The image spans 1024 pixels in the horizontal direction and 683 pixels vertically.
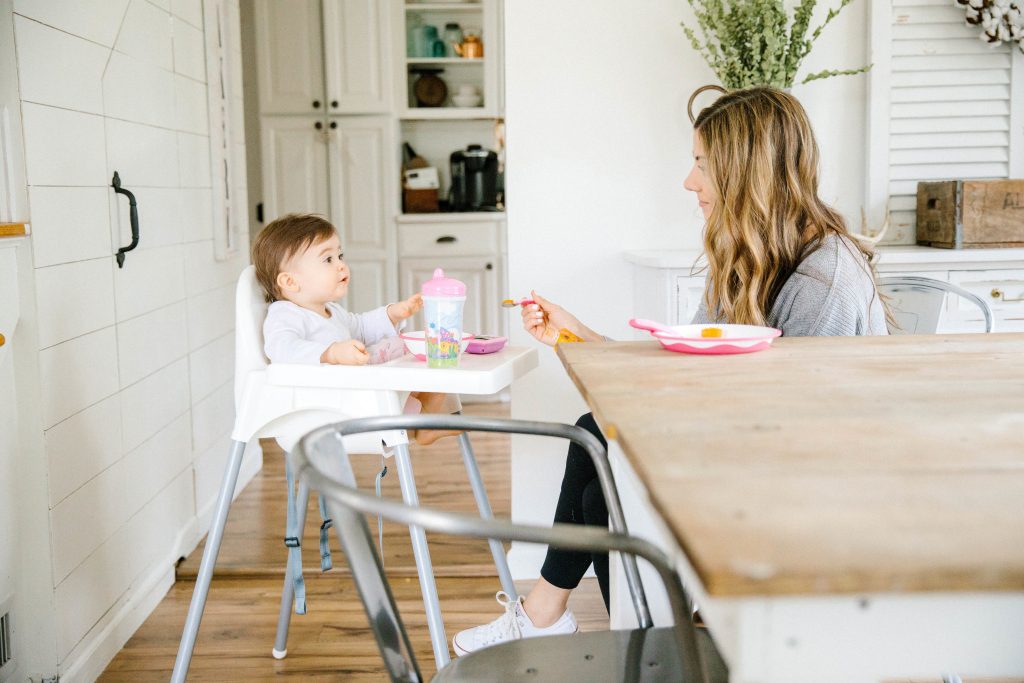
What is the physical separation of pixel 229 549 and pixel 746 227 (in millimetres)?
1893

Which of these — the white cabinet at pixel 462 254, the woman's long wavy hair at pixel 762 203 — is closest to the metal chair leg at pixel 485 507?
the woman's long wavy hair at pixel 762 203

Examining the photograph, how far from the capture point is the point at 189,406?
310 centimetres

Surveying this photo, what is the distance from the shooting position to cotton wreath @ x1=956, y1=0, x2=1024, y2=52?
9.18 ft

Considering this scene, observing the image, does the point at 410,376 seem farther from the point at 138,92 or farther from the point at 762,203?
the point at 138,92

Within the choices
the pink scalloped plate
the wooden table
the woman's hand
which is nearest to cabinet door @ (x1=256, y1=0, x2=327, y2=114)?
the woman's hand

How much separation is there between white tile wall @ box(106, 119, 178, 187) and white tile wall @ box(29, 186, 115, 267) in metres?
0.13

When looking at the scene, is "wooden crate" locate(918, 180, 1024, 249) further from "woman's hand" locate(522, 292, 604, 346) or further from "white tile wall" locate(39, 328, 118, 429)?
"white tile wall" locate(39, 328, 118, 429)

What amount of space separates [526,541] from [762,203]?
124 centimetres

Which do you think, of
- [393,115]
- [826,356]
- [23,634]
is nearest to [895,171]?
[826,356]

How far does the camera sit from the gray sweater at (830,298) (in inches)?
71.1

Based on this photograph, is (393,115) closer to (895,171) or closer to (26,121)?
(895,171)

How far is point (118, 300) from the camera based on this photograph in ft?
8.11

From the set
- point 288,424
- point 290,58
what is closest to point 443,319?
point 288,424

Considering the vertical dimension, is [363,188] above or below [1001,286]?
above
